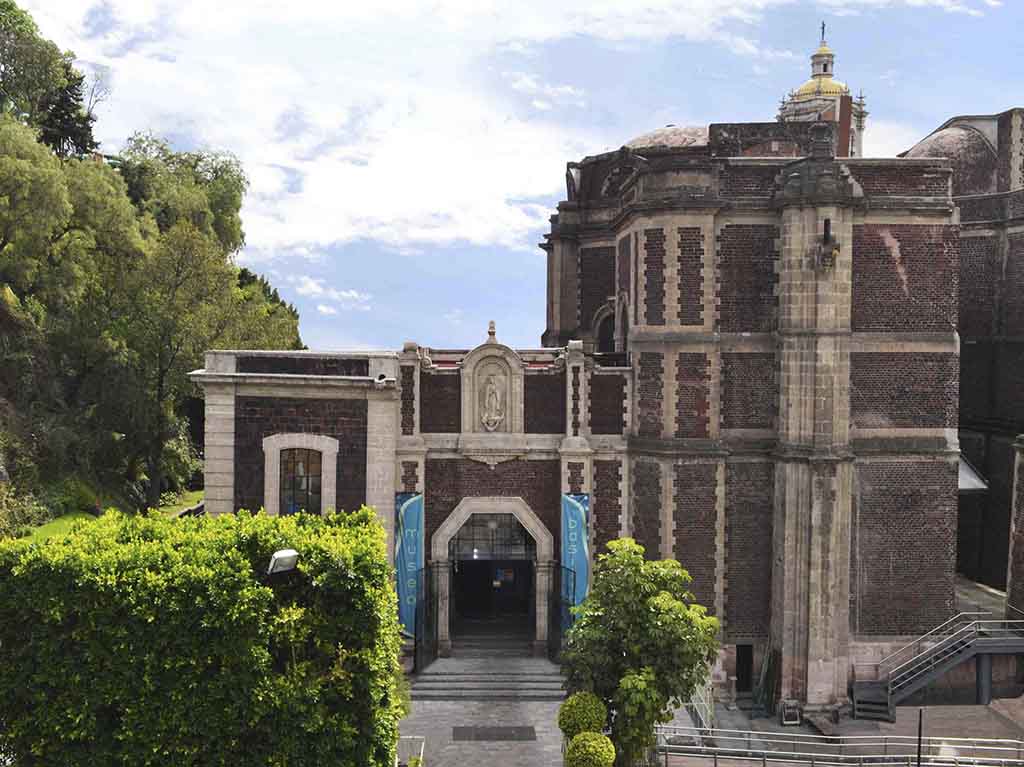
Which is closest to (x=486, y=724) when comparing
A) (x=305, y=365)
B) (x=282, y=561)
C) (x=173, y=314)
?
(x=282, y=561)

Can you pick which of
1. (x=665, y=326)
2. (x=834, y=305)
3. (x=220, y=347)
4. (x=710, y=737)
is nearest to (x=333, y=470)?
(x=665, y=326)

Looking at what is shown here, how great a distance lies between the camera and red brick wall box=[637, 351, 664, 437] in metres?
26.8

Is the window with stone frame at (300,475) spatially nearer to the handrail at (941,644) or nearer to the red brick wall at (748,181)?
the red brick wall at (748,181)

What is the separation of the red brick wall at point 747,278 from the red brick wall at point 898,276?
2514mm

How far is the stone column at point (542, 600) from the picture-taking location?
27.7 metres

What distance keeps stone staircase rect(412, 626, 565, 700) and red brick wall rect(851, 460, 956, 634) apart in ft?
31.6

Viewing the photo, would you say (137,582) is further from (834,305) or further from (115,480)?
(115,480)

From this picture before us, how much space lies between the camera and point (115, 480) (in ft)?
144

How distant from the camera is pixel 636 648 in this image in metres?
20.2

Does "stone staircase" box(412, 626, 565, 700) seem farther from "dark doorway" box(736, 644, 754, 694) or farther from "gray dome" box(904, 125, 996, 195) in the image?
"gray dome" box(904, 125, 996, 195)

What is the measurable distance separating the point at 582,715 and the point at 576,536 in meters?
7.66

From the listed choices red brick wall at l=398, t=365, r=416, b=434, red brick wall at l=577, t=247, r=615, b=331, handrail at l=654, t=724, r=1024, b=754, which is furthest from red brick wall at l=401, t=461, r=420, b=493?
red brick wall at l=577, t=247, r=615, b=331

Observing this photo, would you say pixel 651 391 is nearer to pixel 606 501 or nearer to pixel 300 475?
pixel 606 501

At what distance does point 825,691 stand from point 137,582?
19557mm
